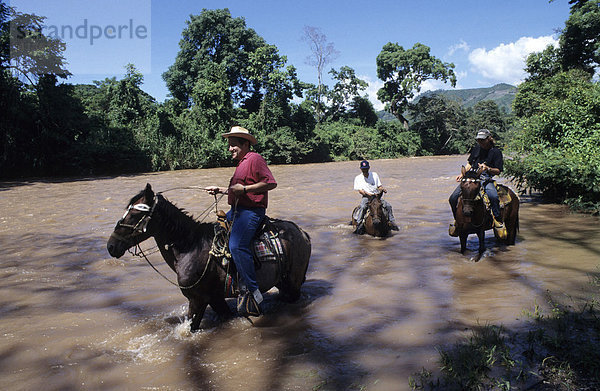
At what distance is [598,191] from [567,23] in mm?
37909

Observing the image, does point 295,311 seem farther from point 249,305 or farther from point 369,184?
point 369,184

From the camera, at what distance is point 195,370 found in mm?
4262

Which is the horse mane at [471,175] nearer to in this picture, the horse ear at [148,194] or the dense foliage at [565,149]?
Result: the dense foliage at [565,149]

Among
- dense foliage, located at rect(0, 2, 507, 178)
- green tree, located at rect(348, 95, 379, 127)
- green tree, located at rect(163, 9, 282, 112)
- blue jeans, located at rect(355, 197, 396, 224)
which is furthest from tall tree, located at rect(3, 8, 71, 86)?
green tree, located at rect(348, 95, 379, 127)

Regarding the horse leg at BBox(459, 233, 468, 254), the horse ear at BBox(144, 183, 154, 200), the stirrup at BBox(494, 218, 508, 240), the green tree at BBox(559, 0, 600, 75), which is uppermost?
the green tree at BBox(559, 0, 600, 75)

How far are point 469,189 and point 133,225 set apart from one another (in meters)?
6.22

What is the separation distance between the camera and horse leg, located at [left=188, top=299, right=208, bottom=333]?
5.01 metres

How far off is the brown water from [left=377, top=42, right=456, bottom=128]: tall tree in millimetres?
50173

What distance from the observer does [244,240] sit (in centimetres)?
498

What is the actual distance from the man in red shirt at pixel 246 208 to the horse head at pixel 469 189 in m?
4.57

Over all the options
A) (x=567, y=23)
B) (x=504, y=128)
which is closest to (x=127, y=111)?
(x=567, y=23)

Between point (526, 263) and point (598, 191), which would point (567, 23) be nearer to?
point (598, 191)

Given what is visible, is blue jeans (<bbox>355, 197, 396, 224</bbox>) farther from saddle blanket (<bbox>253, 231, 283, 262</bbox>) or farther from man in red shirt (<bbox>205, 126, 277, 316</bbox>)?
man in red shirt (<bbox>205, 126, 277, 316</bbox>)

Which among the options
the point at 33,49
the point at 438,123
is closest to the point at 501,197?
the point at 33,49
